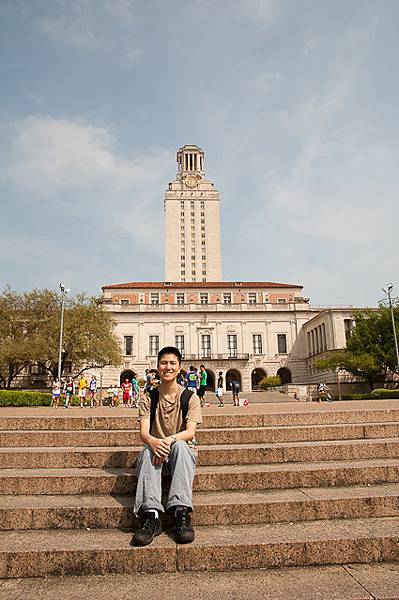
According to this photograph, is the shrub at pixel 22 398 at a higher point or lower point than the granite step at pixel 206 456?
higher

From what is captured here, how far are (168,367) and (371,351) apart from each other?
127ft

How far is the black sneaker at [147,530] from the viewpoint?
3420mm

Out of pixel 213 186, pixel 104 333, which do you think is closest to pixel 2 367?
pixel 104 333

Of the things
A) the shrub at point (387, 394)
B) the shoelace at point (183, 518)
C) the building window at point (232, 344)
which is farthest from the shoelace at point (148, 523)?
the building window at point (232, 344)

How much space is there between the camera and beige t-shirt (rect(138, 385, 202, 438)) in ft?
14.3

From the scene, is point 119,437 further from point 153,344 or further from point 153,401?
point 153,344

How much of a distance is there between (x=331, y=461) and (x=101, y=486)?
284 centimetres

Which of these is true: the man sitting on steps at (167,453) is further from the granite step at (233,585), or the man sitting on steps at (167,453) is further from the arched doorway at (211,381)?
the arched doorway at (211,381)

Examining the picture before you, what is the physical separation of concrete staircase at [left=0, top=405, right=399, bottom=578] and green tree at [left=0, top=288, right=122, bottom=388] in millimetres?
29058

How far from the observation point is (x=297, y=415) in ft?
23.5

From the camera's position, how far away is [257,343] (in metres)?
55.6

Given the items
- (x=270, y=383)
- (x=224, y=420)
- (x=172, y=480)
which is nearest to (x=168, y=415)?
(x=172, y=480)

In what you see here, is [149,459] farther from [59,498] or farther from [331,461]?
[331,461]

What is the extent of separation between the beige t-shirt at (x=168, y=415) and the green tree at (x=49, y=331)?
31498 millimetres
